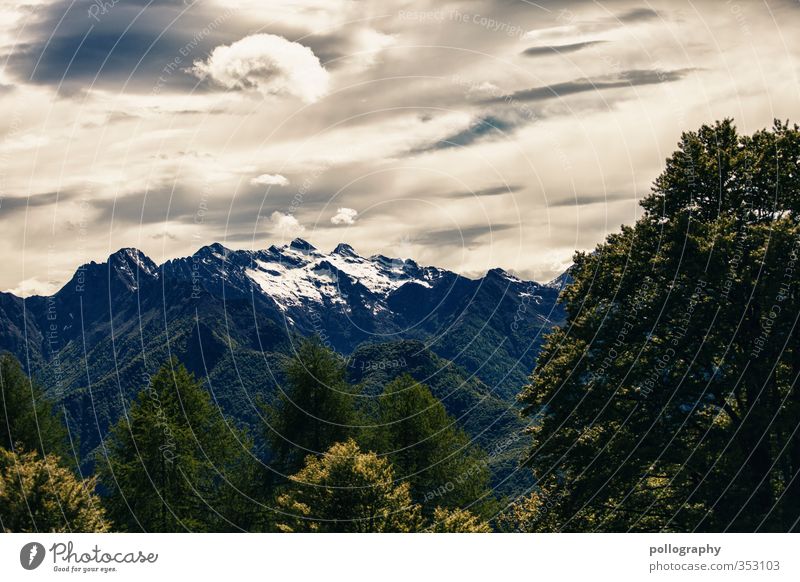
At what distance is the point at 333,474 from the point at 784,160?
30.8 m

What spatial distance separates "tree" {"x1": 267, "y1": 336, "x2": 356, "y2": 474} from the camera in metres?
60.8

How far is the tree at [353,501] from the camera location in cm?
4106

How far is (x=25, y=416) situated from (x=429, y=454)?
35501mm

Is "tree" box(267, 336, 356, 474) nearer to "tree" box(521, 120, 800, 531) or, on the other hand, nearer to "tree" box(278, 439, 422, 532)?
"tree" box(278, 439, 422, 532)

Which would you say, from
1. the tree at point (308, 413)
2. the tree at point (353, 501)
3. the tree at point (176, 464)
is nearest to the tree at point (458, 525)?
the tree at point (353, 501)

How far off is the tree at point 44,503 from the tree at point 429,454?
76.3ft

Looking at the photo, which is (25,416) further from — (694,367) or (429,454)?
(694,367)

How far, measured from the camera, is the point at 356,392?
68875 millimetres

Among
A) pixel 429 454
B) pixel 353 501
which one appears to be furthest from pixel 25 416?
pixel 353 501

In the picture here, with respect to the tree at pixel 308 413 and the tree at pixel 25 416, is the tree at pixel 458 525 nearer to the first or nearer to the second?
the tree at pixel 308 413

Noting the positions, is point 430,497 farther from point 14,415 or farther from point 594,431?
point 14,415

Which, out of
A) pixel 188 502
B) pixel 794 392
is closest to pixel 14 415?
pixel 188 502

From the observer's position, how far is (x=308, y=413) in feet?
203

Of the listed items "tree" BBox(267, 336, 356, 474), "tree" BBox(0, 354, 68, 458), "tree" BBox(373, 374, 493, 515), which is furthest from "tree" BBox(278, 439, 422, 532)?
"tree" BBox(0, 354, 68, 458)
